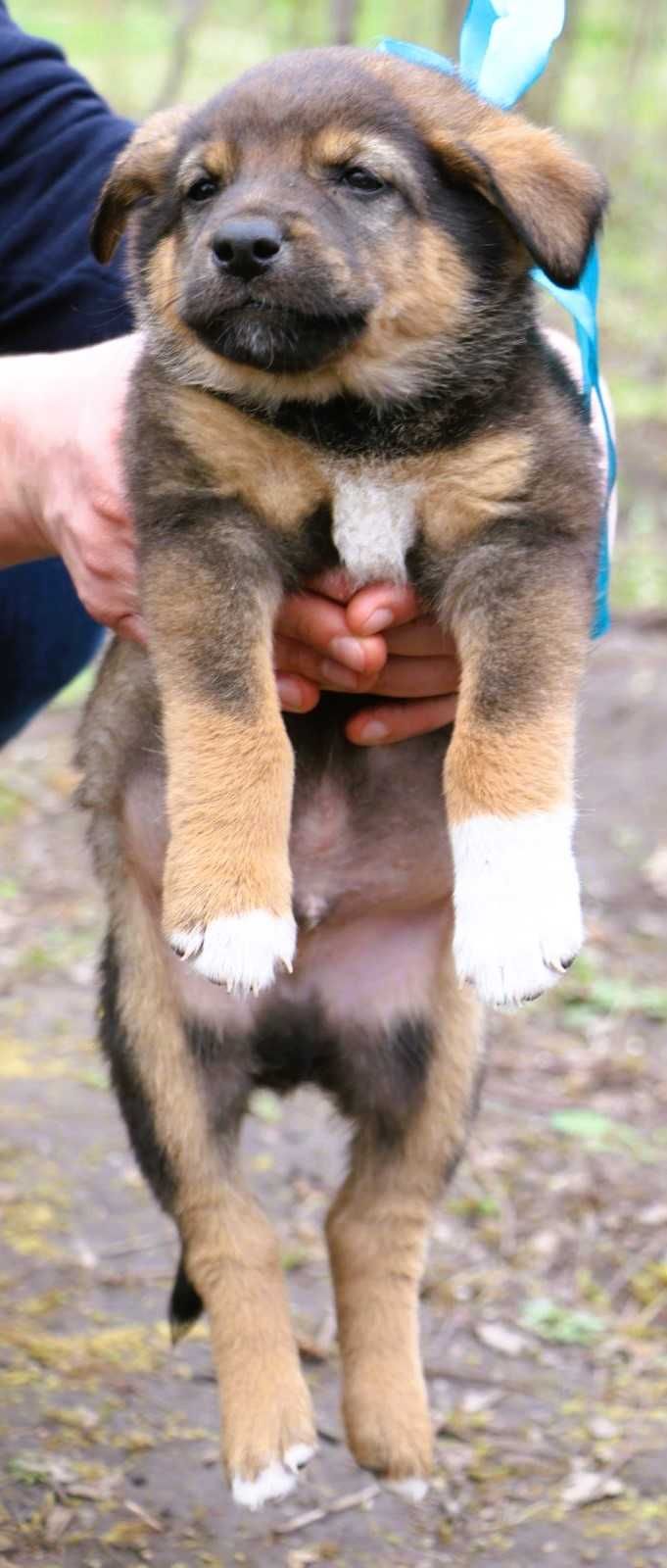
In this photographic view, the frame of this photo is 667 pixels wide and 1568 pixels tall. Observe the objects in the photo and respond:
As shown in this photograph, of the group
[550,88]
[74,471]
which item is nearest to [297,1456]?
[74,471]

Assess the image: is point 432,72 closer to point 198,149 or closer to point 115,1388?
point 198,149

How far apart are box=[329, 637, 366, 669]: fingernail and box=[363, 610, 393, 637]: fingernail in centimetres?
3

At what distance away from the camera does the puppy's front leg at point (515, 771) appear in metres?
2.55

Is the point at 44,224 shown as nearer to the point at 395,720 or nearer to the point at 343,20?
the point at 395,720

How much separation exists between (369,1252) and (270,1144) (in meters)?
1.58

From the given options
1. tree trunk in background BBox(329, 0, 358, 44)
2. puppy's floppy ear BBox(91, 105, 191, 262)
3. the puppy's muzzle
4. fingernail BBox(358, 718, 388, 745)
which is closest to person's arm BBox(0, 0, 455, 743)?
fingernail BBox(358, 718, 388, 745)

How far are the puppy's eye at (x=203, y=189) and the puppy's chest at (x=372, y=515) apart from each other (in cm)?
49

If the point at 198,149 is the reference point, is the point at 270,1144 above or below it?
below

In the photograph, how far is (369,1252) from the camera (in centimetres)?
322

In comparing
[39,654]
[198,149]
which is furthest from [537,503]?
[39,654]

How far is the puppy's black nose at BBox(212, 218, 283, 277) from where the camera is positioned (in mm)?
2596

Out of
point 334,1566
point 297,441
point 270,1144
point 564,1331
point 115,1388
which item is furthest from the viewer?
point 270,1144

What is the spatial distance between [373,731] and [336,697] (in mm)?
145

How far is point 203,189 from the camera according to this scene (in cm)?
289
